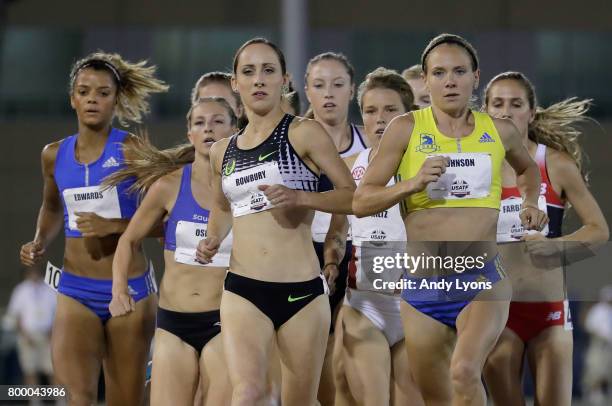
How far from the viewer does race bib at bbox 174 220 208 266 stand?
5.76 meters

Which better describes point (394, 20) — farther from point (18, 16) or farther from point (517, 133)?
point (517, 133)

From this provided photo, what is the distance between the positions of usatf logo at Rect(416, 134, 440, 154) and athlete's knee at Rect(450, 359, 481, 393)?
0.87 metres

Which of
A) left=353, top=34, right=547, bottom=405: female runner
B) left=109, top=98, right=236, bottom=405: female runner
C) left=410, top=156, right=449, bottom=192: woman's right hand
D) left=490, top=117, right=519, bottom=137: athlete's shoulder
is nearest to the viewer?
left=410, top=156, right=449, bottom=192: woman's right hand

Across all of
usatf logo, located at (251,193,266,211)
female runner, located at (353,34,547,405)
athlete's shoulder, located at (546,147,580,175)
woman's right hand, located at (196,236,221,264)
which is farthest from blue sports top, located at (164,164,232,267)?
athlete's shoulder, located at (546,147,580,175)

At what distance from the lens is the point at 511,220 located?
6090 mm

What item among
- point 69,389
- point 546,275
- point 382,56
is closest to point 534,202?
point 546,275

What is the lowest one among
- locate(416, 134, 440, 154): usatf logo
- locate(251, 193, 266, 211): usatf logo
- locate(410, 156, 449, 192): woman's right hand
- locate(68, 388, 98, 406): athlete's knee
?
locate(68, 388, 98, 406): athlete's knee

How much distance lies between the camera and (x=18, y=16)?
55.6 ft

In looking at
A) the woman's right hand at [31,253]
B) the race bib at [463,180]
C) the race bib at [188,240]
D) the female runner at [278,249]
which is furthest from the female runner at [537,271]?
the woman's right hand at [31,253]

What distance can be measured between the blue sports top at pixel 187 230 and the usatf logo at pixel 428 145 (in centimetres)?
112

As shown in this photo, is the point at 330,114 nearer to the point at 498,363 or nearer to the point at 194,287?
the point at 194,287

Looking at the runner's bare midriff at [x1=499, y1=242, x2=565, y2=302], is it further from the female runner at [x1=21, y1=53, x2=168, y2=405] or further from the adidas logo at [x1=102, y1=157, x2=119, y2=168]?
the adidas logo at [x1=102, y1=157, x2=119, y2=168]

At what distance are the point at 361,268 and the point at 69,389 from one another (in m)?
1.55

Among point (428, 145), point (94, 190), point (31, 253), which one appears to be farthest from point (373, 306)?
point (31, 253)
